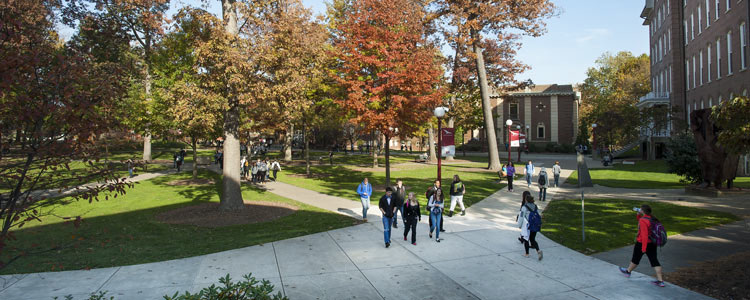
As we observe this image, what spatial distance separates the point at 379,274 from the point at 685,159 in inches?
698

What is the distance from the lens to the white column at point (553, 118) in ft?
206

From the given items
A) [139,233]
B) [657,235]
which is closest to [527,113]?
[657,235]

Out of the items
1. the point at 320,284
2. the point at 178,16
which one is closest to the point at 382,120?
the point at 178,16

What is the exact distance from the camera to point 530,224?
9320 mm

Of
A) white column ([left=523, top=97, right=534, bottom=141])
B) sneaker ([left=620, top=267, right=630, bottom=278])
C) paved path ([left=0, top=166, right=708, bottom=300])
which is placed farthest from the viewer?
white column ([left=523, top=97, right=534, bottom=141])

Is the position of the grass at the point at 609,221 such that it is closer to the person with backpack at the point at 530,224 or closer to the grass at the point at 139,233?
the person with backpack at the point at 530,224

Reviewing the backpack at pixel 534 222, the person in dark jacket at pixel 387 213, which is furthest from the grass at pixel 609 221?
the person in dark jacket at pixel 387 213

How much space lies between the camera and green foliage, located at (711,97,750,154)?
27.3 ft

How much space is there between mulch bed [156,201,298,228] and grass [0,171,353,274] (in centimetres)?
46

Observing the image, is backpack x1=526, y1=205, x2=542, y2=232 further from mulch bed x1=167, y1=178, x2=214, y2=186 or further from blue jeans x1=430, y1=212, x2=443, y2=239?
mulch bed x1=167, y1=178, x2=214, y2=186

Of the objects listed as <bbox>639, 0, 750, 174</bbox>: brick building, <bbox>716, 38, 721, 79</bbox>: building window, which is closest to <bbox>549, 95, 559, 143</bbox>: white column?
<bbox>639, 0, 750, 174</bbox>: brick building

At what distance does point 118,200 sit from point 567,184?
2308 centimetres

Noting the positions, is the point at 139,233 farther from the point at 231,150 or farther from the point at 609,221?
the point at 609,221

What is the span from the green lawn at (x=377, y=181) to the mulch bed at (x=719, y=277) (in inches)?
345
